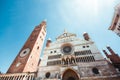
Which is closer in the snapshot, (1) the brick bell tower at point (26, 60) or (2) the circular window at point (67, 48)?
(1) the brick bell tower at point (26, 60)

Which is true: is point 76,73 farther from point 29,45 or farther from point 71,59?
point 29,45

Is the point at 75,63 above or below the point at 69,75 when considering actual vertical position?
above

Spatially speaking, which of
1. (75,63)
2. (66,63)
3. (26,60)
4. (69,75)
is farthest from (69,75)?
(26,60)

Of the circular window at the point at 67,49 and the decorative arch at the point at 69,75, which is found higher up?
the circular window at the point at 67,49

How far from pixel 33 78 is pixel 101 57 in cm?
1031

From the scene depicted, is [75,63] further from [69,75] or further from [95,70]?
[95,70]

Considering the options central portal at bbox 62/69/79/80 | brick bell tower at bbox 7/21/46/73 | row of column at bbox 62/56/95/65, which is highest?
brick bell tower at bbox 7/21/46/73

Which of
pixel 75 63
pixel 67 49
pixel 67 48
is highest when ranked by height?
pixel 67 48

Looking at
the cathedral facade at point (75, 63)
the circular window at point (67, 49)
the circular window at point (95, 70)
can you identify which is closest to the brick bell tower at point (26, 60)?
the cathedral facade at point (75, 63)

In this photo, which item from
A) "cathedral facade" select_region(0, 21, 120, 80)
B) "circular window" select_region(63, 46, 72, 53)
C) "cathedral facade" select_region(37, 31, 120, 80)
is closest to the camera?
"cathedral facade" select_region(37, 31, 120, 80)

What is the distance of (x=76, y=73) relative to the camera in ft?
41.8

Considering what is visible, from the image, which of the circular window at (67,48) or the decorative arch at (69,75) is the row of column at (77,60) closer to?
the decorative arch at (69,75)

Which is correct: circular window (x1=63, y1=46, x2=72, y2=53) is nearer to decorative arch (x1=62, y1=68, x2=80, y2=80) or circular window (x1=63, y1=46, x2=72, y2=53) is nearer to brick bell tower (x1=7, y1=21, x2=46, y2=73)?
decorative arch (x1=62, y1=68, x2=80, y2=80)

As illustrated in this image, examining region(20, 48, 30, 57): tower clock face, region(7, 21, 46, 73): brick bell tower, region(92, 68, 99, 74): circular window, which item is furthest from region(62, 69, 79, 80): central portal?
region(20, 48, 30, 57): tower clock face
